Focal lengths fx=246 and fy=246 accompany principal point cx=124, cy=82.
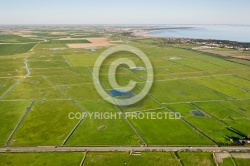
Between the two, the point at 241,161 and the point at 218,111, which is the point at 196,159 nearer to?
the point at 241,161

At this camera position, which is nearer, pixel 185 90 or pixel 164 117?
pixel 164 117

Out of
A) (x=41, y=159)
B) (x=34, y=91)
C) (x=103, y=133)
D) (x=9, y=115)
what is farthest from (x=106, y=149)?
(x=34, y=91)

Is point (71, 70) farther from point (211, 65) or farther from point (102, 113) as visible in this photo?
point (211, 65)

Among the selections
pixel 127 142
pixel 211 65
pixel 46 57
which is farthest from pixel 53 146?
pixel 46 57

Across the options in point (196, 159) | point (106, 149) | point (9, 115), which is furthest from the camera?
point (9, 115)

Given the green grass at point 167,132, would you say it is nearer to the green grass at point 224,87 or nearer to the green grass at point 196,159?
the green grass at point 196,159

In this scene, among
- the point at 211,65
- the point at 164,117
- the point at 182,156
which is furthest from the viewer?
the point at 211,65

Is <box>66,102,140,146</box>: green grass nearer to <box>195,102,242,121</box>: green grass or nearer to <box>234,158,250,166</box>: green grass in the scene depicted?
<box>234,158,250,166</box>: green grass
